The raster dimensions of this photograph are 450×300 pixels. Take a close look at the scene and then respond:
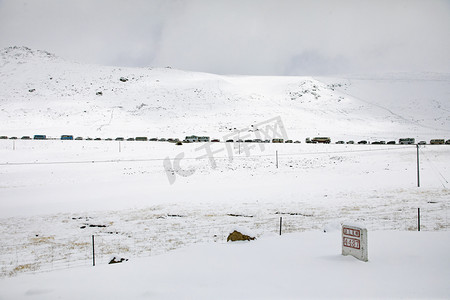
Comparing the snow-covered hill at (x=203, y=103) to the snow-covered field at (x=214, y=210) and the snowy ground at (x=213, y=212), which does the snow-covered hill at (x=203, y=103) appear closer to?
the snow-covered field at (x=214, y=210)

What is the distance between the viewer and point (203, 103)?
10062cm

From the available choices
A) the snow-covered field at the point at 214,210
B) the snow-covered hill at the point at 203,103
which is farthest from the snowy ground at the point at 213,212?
the snow-covered hill at the point at 203,103

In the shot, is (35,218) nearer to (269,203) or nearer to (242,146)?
(269,203)

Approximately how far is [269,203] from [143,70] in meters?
136

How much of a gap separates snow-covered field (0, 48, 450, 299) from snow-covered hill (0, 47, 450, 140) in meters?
1.32

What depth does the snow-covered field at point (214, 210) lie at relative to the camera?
23.9ft

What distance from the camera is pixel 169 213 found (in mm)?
19109

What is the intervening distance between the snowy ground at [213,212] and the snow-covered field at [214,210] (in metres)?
0.08

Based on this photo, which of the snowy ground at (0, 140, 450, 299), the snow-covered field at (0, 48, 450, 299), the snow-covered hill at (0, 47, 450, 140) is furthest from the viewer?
the snow-covered hill at (0, 47, 450, 140)

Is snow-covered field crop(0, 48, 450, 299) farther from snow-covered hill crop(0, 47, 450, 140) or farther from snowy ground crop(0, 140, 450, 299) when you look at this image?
snow-covered hill crop(0, 47, 450, 140)

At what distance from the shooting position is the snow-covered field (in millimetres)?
7270

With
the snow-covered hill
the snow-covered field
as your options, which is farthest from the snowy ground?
the snow-covered hill

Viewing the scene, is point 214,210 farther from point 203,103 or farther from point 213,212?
point 203,103

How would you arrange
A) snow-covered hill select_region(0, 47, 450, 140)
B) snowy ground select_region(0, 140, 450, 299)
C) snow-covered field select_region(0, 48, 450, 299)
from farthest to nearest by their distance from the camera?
snow-covered hill select_region(0, 47, 450, 140) → snowy ground select_region(0, 140, 450, 299) → snow-covered field select_region(0, 48, 450, 299)
